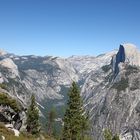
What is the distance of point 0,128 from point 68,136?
34.0 meters

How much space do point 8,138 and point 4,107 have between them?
64.1 feet

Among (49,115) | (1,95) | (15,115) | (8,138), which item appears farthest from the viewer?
(49,115)

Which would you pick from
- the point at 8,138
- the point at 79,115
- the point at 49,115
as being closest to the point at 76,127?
the point at 79,115

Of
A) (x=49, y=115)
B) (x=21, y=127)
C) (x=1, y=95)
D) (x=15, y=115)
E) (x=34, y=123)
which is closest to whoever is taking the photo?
(x=1, y=95)

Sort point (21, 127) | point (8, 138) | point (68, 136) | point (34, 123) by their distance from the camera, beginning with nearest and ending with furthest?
point (8, 138) → point (21, 127) → point (68, 136) → point (34, 123)

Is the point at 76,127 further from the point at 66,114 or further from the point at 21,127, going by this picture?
the point at 21,127

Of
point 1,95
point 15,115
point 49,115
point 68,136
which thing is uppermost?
point 1,95

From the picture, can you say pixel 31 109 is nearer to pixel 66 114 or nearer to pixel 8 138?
pixel 66 114

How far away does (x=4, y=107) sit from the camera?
233ft

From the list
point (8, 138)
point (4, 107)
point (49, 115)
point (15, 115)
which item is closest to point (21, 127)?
point (15, 115)

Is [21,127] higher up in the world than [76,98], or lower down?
lower down

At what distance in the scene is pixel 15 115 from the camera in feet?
251

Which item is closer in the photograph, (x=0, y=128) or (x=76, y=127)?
(x=0, y=128)

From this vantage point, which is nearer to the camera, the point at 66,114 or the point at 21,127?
the point at 21,127
